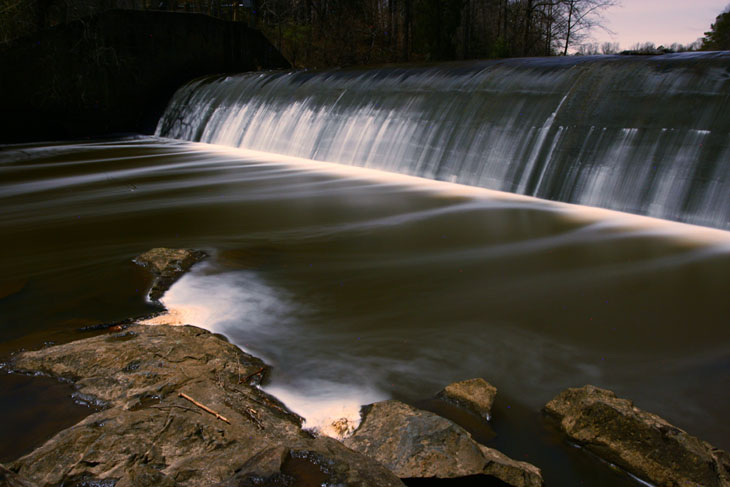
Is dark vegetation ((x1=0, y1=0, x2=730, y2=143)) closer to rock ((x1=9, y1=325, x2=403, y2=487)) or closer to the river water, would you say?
the river water

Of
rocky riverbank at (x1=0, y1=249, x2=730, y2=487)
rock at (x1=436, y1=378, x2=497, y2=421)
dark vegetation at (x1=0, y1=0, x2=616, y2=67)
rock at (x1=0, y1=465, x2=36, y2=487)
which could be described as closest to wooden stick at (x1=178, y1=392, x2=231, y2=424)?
rocky riverbank at (x1=0, y1=249, x2=730, y2=487)

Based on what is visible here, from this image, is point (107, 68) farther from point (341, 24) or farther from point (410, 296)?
point (410, 296)

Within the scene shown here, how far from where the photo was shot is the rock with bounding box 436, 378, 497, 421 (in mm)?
2480

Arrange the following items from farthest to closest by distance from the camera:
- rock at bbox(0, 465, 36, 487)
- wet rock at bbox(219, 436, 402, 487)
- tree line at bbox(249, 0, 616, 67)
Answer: tree line at bbox(249, 0, 616, 67)
wet rock at bbox(219, 436, 402, 487)
rock at bbox(0, 465, 36, 487)

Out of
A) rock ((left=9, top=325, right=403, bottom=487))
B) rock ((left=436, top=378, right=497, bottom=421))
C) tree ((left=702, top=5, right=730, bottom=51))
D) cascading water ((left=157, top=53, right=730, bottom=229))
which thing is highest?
tree ((left=702, top=5, right=730, bottom=51))

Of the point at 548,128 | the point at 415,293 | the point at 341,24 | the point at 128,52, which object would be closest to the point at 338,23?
the point at 341,24

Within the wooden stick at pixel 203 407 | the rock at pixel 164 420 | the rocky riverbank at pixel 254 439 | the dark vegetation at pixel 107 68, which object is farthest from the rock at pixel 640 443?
the dark vegetation at pixel 107 68

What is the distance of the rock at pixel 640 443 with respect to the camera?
Result: 2006mm

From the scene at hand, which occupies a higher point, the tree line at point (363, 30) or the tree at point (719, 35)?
the tree at point (719, 35)

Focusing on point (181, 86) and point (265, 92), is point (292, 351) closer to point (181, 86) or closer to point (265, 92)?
point (265, 92)

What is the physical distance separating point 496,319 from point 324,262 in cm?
154

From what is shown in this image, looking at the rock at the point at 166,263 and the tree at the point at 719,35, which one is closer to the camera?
the rock at the point at 166,263

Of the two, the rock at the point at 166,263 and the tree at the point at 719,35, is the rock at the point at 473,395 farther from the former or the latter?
the tree at the point at 719,35

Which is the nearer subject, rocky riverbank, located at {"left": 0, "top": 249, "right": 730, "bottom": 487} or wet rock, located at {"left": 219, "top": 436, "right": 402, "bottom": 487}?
wet rock, located at {"left": 219, "top": 436, "right": 402, "bottom": 487}
